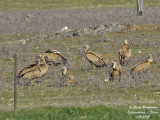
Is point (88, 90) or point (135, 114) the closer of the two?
point (135, 114)

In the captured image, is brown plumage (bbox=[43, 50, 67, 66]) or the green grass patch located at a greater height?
brown plumage (bbox=[43, 50, 67, 66])

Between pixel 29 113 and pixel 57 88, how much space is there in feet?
9.96

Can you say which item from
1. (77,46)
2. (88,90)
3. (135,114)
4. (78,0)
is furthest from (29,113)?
(78,0)

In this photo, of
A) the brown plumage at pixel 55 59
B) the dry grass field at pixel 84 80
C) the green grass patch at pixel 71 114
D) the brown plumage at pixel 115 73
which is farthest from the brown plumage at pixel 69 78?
the green grass patch at pixel 71 114

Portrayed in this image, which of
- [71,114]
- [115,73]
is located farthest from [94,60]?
[71,114]

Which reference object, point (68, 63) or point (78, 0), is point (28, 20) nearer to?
point (68, 63)

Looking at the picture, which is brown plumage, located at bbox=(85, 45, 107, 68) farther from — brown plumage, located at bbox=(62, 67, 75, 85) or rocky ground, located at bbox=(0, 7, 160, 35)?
rocky ground, located at bbox=(0, 7, 160, 35)

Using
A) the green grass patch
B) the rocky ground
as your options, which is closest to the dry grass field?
the green grass patch

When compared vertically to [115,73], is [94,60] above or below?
above

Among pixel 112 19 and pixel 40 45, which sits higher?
pixel 112 19

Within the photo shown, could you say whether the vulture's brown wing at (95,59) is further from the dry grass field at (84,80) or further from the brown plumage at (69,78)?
the brown plumage at (69,78)

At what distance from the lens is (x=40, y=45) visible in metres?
27.3

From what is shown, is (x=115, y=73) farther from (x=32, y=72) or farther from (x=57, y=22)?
(x=57, y=22)

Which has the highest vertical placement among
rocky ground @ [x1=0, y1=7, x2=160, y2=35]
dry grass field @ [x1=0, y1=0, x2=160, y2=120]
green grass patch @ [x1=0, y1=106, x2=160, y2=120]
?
rocky ground @ [x1=0, y1=7, x2=160, y2=35]
